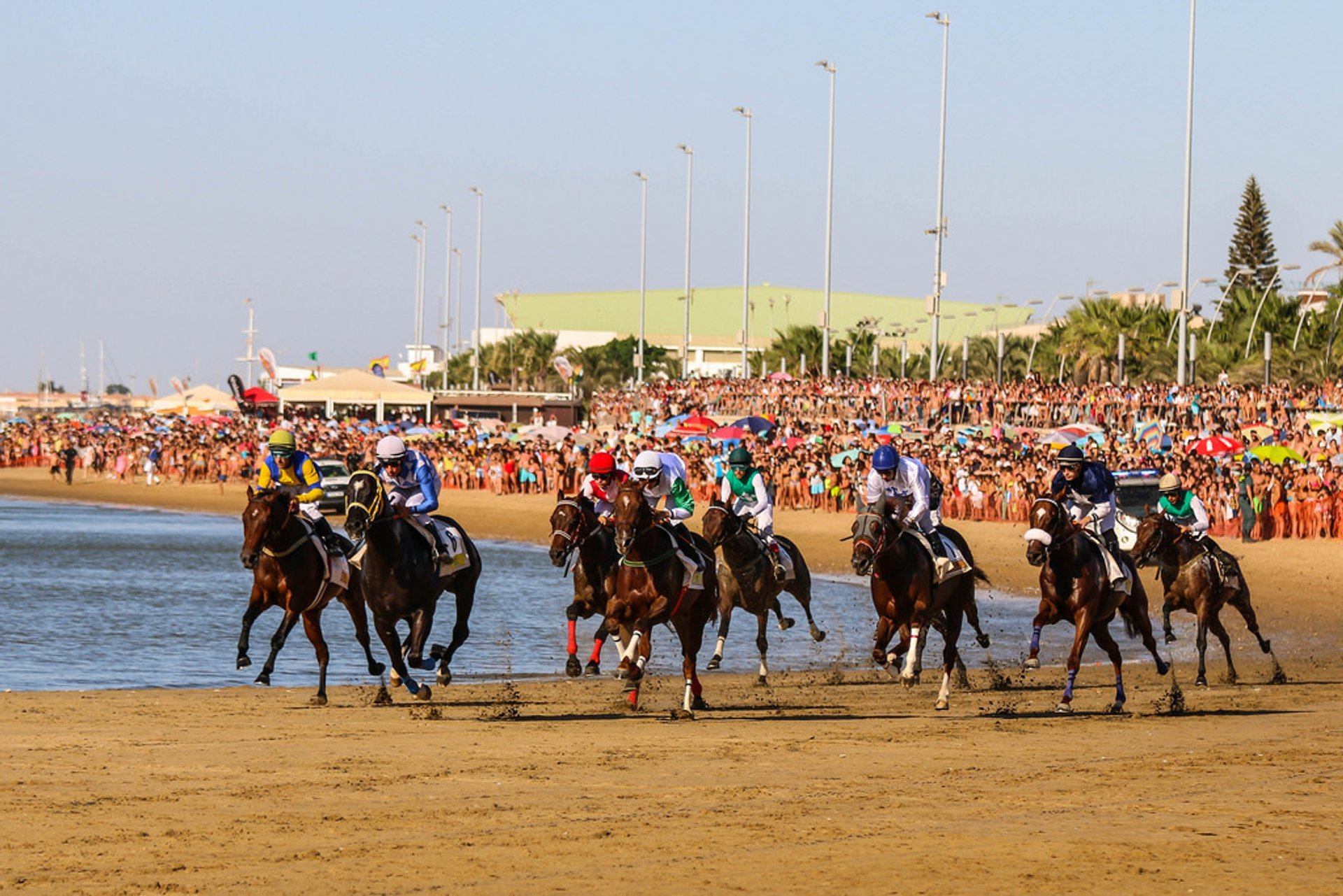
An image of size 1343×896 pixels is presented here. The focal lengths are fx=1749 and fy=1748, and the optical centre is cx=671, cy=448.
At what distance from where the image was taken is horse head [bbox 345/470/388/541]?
45.9 feet

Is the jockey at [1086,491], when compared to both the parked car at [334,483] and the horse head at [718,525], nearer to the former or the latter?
the horse head at [718,525]

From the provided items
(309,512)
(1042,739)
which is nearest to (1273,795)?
(1042,739)

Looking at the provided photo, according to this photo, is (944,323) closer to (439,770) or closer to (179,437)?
(179,437)

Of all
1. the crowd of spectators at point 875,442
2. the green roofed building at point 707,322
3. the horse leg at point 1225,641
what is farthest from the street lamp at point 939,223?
the green roofed building at point 707,322

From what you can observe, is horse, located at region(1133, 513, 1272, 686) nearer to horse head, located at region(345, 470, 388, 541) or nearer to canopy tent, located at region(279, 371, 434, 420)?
horse head, located at region(345, 470, 388, 541)

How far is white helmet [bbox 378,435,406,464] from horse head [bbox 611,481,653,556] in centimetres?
220

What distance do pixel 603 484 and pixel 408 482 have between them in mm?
1770

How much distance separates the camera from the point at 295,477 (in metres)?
14.7

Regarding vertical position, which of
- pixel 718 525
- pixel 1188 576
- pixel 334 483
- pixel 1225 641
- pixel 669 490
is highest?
pixel 669 490

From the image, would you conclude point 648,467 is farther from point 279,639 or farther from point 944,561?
point 279,639

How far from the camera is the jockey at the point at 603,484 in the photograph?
50.3ft

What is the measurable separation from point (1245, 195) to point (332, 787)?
113 metres

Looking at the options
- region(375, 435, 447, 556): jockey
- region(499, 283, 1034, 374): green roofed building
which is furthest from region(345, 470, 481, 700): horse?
region(499, 283, 1034, 374): green roofed building

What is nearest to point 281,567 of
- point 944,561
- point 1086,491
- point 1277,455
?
point 944,561
